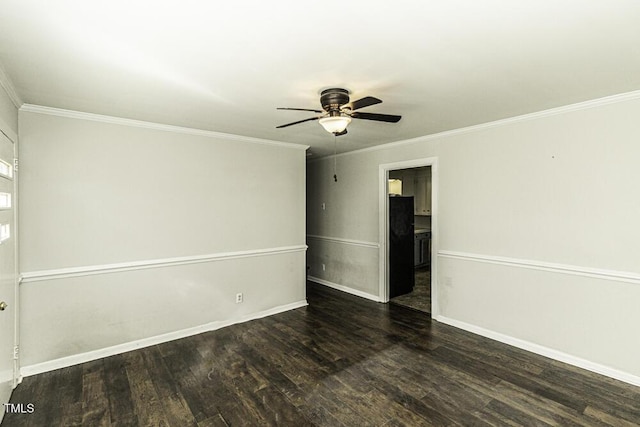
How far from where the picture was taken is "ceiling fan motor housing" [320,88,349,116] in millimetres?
2348

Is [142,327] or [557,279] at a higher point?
[557,279]

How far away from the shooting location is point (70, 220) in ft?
9.71

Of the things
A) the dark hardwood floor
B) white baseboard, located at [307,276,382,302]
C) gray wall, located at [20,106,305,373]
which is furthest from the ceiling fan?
white baseboard, located at [307,276,382,302]

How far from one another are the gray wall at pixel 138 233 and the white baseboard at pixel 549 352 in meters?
2.31

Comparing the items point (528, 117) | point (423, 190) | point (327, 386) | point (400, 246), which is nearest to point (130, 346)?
point (327, 386)

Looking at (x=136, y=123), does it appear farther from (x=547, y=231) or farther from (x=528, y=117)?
(x=547, y=231)

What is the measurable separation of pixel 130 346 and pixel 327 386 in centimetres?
209

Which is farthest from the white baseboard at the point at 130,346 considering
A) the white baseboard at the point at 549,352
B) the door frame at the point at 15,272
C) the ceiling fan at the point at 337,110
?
the ceiling fan at the point at 337,110

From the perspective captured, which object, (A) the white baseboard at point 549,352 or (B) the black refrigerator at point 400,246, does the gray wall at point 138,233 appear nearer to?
(B) the black refrigerator at point 400,246

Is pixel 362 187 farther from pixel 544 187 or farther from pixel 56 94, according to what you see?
pixel 56 94

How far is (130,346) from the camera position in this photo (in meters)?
3.27

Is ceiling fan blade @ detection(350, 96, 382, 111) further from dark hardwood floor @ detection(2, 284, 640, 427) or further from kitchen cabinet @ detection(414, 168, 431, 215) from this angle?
kitchen cabinet @ detection(414, 168, 431, 215)

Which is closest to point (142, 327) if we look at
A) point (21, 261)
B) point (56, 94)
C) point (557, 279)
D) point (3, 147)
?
point (21, 261)

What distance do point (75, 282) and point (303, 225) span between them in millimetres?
2702
